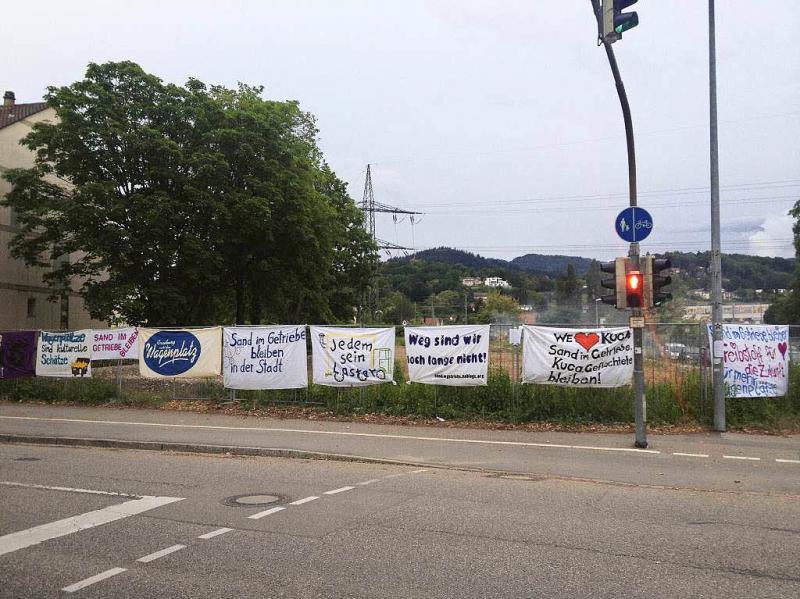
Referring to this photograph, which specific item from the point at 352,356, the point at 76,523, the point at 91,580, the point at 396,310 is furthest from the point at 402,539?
the point at 396,310

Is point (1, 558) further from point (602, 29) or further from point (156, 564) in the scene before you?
point (602, 29)

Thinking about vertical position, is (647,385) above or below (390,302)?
below

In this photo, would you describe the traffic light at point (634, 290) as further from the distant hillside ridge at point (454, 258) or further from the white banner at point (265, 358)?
the distant hillside ridge at point (454, 258)

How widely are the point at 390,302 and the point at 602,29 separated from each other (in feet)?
301

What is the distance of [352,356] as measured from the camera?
1625 centimetres

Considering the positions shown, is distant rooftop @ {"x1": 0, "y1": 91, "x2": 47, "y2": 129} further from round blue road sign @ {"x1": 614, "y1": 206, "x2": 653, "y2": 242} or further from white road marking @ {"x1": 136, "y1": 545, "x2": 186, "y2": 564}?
white road marking @ {"x1": 136, "y1": 545, "x2": 186, "y2": 564}

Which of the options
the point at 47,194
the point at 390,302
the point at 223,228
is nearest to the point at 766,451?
the point at 223,228

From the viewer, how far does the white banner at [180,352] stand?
1777cm

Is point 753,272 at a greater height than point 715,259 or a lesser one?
greater

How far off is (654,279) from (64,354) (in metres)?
16.4

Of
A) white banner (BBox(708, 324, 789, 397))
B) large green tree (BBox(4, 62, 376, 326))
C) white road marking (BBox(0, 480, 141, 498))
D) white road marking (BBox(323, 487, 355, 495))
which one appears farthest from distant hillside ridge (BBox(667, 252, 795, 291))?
white road marking (BBox(0, 480, 141, 498))

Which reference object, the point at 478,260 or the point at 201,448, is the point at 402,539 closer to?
the point at 201,448

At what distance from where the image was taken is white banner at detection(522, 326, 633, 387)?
14219mm

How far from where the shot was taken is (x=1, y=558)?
5.74m
